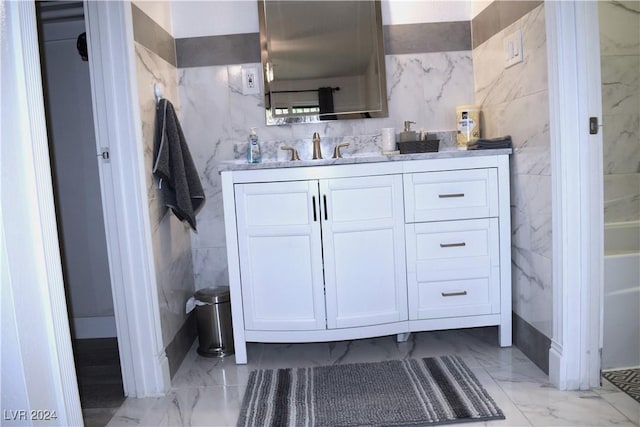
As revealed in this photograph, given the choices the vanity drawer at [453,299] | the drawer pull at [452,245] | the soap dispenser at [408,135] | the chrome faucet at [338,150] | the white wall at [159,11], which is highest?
the white wall at [159,11]

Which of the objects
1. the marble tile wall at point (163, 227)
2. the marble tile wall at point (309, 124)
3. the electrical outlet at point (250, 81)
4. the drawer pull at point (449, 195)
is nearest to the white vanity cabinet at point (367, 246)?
the drawer pull at point (449, 195)

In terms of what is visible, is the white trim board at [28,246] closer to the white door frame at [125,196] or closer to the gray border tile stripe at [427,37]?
the white door frame at [125,196]

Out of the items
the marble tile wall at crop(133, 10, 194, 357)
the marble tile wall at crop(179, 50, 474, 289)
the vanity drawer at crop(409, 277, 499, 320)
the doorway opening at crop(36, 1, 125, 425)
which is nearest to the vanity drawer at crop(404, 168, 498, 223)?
the vanity drawer at crop(409, 277, 499, 320)

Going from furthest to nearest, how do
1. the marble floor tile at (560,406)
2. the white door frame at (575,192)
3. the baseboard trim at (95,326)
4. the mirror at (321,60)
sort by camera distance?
the baseboard trim at (95,326) < the mirror at (321,60) < the white door frame at (575,192) < the marble floor tile at (560,406)

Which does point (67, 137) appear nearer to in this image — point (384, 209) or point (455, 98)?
point (384, 209)

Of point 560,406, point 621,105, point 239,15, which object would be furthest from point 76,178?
point 621,105

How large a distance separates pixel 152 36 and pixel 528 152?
180cm

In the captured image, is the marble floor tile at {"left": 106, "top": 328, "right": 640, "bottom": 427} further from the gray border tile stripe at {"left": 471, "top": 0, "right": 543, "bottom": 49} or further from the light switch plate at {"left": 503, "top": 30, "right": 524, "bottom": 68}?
the gray border tile stripe at {"left": 471, "top": 0, "right": 543, "bottom": 49}

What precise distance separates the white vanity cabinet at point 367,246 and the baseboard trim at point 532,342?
3.2 inches

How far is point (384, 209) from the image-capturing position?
7.45 ft

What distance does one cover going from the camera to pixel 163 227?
90.7 inches

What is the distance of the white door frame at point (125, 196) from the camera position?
1.94 metres

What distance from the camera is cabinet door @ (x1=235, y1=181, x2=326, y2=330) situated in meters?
2.24

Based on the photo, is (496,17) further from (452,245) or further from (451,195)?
(452,245)
